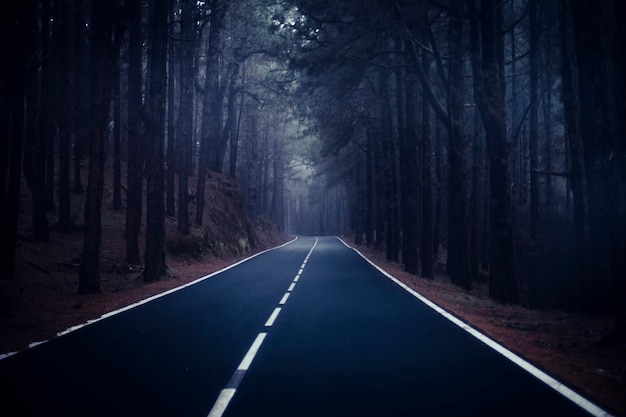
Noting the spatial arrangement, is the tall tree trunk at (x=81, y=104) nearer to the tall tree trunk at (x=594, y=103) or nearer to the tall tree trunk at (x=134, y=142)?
the tall tree trunk at (x=134, y=142)

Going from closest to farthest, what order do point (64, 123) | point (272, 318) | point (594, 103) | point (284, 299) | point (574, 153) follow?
point (594, 103) → point (272, 318) → point (284, 299) → point (574, 153) → point (64, 123)

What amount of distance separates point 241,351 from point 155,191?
1175cm

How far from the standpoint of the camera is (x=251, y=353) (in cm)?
791

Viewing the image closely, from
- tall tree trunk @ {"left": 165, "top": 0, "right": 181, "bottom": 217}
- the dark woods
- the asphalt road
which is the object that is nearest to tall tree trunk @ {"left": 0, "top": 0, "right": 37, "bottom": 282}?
the asphalt road

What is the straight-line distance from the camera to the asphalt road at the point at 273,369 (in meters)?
5.43

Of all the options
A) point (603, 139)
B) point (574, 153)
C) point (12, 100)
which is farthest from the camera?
point (574, 153)

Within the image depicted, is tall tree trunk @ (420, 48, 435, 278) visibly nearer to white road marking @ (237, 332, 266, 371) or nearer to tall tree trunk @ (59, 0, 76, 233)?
white road marking @ (237, 332, 266, 371)

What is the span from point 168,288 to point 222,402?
11.3 metres

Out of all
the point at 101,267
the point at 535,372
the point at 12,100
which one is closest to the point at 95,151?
the point at 12,100

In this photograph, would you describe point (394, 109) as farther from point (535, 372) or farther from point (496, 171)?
point (535, 372)

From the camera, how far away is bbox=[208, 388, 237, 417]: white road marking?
5259mm

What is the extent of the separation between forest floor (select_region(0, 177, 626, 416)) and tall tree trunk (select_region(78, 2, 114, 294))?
0.76m

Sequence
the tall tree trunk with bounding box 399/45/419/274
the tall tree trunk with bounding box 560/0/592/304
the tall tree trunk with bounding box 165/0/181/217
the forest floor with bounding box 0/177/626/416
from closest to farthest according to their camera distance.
→ the forest floor with bounding box 0/177/626/416
the tall tree trunk with bounding box 560/0/592/304
the tall tree trunk with bounding box 399/45/419/274
the tall tree trunk with bounding box 165/0/181/217

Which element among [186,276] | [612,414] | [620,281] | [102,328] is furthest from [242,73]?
[612,414]
